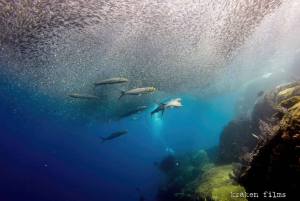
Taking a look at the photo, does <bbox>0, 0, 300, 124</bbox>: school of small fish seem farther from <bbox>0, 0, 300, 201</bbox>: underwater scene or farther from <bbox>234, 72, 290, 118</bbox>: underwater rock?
<bbox>234, 72, 290, 118</bbox>: underwater rock

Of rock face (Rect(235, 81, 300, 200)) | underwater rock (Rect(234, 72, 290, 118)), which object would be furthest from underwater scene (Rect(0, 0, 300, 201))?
underwater rock (Rect(234, 72, 290, 118))

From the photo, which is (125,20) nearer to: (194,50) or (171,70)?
(194,50)

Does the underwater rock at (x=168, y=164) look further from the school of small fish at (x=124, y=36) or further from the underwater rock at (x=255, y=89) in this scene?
the underwater rock at (x=255, y=89)

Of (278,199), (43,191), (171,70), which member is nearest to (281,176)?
(278,199)

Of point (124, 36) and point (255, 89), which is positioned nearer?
point (124, 36)

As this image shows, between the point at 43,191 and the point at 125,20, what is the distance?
7640 centimetres

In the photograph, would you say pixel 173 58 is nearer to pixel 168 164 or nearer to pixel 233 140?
pixel 233 140

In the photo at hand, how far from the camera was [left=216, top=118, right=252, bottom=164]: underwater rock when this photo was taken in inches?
444

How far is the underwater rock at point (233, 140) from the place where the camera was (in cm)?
1128

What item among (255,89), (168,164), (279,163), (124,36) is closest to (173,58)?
(124,36)

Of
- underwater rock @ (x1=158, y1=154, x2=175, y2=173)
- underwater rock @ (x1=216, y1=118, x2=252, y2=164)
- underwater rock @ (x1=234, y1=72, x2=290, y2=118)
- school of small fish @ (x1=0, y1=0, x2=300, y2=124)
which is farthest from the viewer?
underwater rock @ (x1=234, y1=72, x2=290, y2=118)

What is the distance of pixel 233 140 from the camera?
1285 centimetres

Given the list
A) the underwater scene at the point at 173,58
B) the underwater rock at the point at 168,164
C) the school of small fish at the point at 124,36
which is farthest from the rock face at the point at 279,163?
the underwater rock at the point at 168,164

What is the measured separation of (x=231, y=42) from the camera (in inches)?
507
